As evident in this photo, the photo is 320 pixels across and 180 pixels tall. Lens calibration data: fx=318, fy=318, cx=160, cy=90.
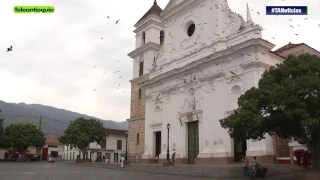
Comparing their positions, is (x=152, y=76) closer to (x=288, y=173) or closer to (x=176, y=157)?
(x=176, y=157)

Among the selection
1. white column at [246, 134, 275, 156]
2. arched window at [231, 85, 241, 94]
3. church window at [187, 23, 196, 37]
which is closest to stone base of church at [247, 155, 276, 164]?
white column at [246, 134, 275, 156]

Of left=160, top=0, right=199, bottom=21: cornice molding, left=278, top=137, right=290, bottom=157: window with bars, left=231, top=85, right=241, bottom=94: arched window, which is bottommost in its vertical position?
left=278, top=137, right=290, bottom=157: window with bars

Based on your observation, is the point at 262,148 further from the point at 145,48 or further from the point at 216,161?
the point at 145,48

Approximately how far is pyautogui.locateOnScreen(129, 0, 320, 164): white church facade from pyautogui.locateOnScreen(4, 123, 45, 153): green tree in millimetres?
25371

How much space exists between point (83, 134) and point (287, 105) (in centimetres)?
3215

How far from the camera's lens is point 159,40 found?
37.9m

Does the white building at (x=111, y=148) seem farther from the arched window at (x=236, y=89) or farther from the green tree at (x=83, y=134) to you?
the arched window at (x=236, y=89)

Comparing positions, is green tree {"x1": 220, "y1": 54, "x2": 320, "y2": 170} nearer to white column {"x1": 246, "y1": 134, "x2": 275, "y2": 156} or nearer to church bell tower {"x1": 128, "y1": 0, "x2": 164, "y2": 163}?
white column {"x1": 246, "y1": 134, "x2": 275, "y2": 156}

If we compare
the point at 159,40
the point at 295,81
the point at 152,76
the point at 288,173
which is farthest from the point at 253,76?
the point at 159,40

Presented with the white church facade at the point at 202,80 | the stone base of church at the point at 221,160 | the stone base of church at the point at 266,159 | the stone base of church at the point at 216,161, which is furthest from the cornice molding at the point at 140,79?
the stone base of church at the point at 266,159

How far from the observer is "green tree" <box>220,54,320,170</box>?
1320 cm

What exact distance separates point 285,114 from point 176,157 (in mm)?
16126

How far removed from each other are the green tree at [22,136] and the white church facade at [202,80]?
2537 centimetres

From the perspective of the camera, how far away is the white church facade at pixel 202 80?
23703 millimetres
